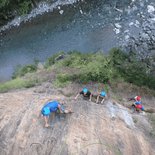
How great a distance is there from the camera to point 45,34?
26.8m

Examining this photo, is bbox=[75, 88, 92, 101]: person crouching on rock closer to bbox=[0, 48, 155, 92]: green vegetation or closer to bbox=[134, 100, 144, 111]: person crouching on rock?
bbox=[0, 48, 155, 92]: green vegetation

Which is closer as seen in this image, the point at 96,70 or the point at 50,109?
the point at 50,109

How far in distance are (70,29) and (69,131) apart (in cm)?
1284

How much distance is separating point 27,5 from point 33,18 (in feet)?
3.88

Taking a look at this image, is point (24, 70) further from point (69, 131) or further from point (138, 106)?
point (69, 131)

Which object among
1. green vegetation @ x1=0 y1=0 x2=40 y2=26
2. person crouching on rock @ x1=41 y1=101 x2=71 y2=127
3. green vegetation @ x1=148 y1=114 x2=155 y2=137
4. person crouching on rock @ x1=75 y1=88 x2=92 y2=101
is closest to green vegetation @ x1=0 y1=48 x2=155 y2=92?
person crouching on rock @ x1=75 y1=88 x2=92 y2=101

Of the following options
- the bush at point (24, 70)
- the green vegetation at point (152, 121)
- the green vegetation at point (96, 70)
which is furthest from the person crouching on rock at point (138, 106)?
the bush at point (24, 70)

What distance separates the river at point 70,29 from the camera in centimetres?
2536

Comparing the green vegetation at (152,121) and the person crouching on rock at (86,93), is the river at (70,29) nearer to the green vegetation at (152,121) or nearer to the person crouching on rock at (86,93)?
the person crouching on rock at (86,93)

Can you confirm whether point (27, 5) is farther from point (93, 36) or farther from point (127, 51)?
point (127, 51)

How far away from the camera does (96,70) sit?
68.8ft

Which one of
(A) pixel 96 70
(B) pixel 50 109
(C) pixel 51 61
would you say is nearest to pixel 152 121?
(A) pixel 96 70

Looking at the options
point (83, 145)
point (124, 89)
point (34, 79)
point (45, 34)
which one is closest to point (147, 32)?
point (124, 89)

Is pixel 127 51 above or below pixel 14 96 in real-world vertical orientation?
above
